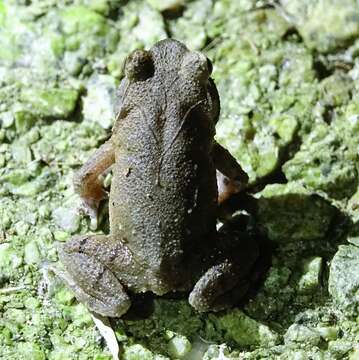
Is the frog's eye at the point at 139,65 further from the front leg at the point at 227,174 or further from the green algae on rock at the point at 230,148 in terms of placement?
the green algae on rock at the point at 230,148

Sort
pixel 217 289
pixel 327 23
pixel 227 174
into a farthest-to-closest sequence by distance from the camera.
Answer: pixel 327 23, pixel 227 174, pixel 217 289

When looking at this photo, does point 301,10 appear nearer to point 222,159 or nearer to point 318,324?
point 222,159

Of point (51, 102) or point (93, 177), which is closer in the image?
point (93, 177)

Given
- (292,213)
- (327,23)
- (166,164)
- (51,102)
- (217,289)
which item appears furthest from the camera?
(327,23)

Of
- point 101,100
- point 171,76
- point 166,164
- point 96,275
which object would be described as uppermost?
point 171,76

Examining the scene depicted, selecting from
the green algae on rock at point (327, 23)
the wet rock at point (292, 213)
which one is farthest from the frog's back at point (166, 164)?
the green algae on rock at point (327, 23)

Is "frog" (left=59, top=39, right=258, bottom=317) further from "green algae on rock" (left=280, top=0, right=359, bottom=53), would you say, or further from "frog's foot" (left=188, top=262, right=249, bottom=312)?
"green algae on rock" (left=280, top=0, right=359, bottom=53)

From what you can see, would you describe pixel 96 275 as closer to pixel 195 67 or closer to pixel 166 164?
pixel 166 164

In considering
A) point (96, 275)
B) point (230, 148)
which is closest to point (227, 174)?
point (230, 148)
